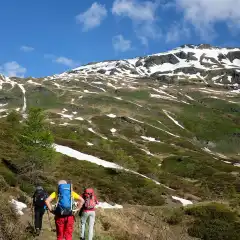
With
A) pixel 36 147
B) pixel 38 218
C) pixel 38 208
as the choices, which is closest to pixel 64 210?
Answer: pixel 38 218

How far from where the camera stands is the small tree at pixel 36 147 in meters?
40.4

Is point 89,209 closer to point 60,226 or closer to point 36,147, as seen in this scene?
point 60,226

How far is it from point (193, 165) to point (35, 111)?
194 ft

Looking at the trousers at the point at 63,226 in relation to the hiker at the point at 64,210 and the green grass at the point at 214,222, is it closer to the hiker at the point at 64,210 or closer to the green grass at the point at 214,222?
the hiker at the point at 64,210

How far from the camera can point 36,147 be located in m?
40.9

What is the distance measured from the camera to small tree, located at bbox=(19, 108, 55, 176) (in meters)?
40.4

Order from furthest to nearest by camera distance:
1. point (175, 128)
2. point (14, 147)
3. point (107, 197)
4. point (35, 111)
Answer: point (175, 128) → point (14, 147) → point (35, 111) → point (107, 197)

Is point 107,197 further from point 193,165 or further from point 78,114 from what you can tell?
point 78,114

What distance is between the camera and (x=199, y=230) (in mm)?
26000

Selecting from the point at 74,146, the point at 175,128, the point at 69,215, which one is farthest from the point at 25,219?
the point at 175,128

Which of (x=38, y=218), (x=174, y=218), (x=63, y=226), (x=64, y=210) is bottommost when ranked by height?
(x=174, y=218)

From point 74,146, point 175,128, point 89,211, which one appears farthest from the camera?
point 175,128

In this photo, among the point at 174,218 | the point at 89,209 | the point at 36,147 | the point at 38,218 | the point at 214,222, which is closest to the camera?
the point at 89,209

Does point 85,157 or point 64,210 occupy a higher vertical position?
point 85,157
